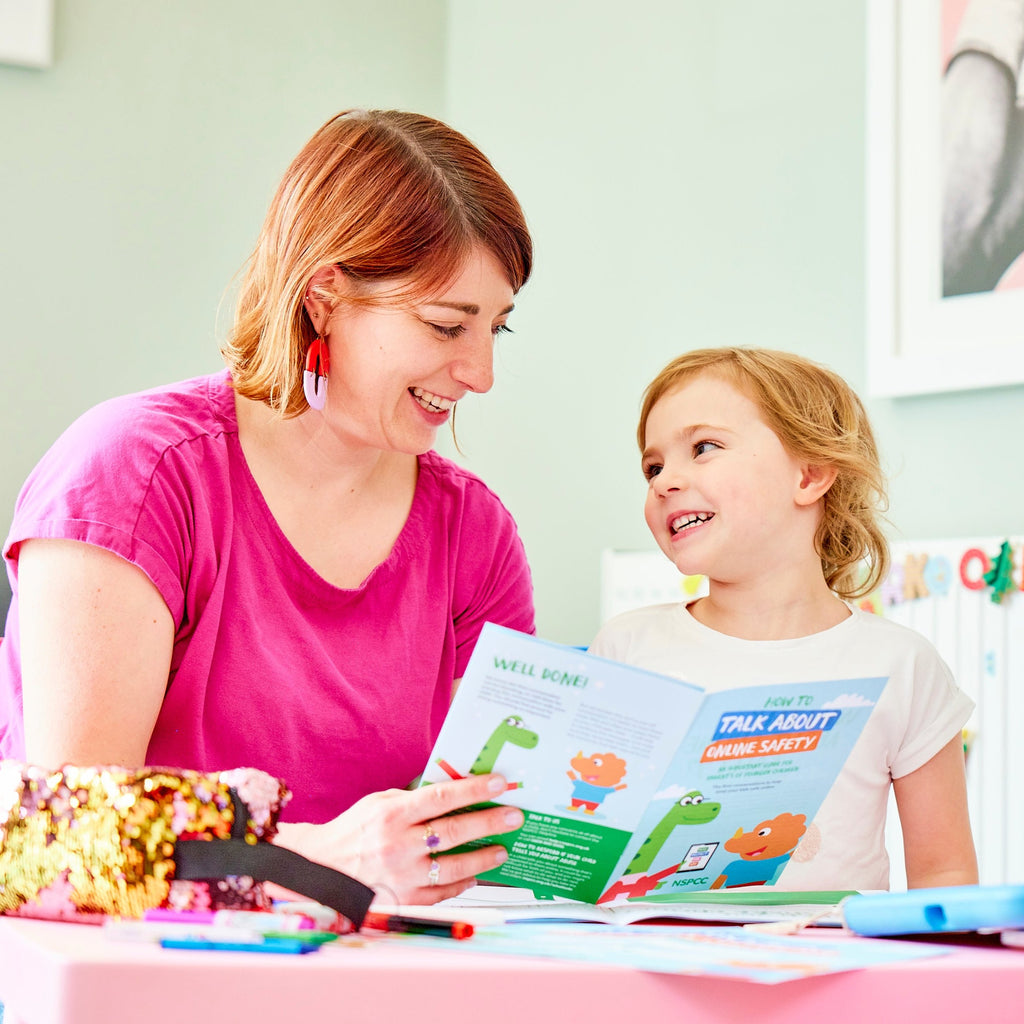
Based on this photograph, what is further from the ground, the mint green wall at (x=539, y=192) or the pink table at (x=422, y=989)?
the mint green wall at (x=539, y=192)

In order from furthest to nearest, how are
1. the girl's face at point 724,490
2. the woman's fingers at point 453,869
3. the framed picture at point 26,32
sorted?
the framed picture at point 26,32 → the girl's face at point 724,490 → the woman's fingers at point 453,869

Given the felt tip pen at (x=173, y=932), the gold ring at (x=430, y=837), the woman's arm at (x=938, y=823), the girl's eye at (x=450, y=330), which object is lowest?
the woman's arm at (x=938, y=823)

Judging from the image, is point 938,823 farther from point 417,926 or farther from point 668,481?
point 417,926

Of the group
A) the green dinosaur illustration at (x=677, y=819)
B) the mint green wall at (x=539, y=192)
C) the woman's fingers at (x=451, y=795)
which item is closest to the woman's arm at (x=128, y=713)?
the woman's fingers at (x=451, y=795)

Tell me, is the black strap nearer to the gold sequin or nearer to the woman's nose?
the gold sequin

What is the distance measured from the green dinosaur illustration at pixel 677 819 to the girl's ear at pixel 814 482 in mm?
541

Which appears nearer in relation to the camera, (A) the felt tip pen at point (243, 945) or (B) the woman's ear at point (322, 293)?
(A) the felt tip pen at point (243, 945)

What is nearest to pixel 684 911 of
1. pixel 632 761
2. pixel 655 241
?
pixel 632 761

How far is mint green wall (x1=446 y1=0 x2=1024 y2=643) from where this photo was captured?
6.25 ft

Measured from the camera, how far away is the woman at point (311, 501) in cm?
101

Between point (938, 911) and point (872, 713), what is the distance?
522mm

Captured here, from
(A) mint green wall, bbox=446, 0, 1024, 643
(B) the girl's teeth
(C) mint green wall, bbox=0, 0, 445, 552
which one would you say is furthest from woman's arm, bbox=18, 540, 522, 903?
(C) mint green wall, bbox=0, 0, 445, 552

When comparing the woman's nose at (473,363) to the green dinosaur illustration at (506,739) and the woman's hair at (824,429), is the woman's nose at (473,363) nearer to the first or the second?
the woman's hair at (824,429)

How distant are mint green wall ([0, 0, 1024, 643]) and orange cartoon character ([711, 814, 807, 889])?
3.81ft
